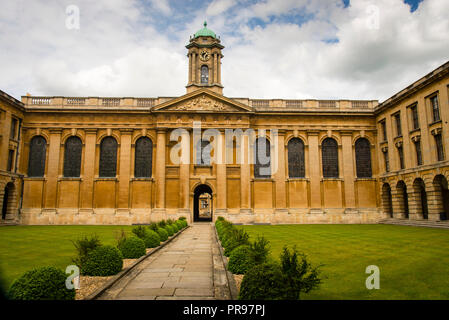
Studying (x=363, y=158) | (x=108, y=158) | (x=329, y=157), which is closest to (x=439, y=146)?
(x=363, y=158)

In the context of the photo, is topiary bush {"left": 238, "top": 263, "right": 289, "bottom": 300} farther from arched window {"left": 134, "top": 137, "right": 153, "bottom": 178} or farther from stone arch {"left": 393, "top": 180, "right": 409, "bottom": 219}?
stone arch {"left": 393, "top": 180, "right": 409, "bottom": 219}

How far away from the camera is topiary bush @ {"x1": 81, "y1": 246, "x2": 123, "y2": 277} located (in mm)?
9430

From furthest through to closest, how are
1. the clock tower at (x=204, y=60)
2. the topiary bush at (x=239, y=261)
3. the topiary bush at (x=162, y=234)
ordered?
the clock tower at (x=204, y=60) < the topiary bush at (x=162, y=234) < the topiary bush at (x=239, y=261)

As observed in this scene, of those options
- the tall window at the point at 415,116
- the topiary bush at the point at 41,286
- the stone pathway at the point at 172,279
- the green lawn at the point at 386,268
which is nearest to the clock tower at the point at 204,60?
the tall window at the point at 415,116

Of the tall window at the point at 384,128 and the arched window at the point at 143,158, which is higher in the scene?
the tall window at the point at 384,128

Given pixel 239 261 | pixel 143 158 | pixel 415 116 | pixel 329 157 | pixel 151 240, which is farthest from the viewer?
pixel 329 157

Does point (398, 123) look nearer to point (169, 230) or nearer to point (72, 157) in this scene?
point (169, 230)

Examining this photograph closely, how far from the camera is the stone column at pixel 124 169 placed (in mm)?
35656

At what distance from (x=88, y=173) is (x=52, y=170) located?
4125mm

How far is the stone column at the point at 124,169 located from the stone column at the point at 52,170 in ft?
23.8

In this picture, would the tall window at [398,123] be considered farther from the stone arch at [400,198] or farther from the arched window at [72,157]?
the arched window at [72,157]

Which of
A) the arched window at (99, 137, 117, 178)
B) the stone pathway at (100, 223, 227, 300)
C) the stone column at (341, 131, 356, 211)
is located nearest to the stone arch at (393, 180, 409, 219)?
the stone column at (341, 131, 356, 211)

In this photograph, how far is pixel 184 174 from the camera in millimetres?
35406
